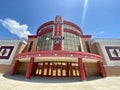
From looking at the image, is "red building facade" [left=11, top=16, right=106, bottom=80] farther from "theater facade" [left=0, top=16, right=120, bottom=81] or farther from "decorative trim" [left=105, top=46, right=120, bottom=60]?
"decorative trim" [left=105, top=46, right=120, bottom=60]

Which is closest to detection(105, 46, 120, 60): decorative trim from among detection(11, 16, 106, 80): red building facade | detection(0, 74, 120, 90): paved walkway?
detection(11, 16, 106, 80): red building facade

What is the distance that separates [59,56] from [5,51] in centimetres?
1798

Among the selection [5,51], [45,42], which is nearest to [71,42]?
[45,42]

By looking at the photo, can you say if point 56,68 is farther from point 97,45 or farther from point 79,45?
point 97,45

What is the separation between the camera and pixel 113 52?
23.8 metres

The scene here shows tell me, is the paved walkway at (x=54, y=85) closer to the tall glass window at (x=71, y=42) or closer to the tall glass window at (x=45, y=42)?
the tall glass window at (x=45, y=42)

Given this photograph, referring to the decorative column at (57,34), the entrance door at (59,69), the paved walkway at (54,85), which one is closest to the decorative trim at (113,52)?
the entrance door at (59,69)

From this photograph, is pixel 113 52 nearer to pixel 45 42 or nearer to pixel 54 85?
pixel 45 42

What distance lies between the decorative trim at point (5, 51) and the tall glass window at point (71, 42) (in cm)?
1478

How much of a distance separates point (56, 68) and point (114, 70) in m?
12.8

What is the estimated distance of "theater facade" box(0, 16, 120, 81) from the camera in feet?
59.4

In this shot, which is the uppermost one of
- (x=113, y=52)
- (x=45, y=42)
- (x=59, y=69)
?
(x=45, y=42)

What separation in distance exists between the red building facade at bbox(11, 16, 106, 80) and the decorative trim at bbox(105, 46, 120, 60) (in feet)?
14.0

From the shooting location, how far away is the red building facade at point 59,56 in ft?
48.7
